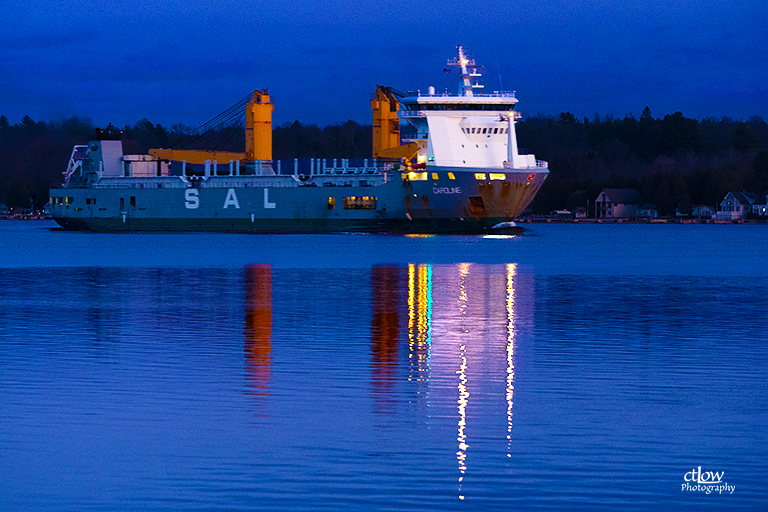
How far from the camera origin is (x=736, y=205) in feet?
438

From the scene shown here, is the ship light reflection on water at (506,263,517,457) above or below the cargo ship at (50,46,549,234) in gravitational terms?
below

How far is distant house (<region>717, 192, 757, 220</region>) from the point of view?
436 ft

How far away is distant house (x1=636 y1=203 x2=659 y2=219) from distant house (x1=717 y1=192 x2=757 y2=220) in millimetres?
8329

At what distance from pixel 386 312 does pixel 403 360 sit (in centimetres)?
753

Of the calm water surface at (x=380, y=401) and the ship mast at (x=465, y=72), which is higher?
the ship mast at (x=465, y=72)

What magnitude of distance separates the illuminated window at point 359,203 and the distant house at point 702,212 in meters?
78.8

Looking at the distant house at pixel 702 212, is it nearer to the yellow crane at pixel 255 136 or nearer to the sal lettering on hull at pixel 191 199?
the yellow crane at pixel 255 136

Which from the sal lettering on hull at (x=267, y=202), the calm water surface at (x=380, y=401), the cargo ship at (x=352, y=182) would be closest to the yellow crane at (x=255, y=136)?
the cargo ship at (x=352, y=182)

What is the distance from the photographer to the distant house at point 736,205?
436ft

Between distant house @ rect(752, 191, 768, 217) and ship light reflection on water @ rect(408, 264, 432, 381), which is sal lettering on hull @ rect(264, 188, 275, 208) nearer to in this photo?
ship light reflection on water @ rect(408, 264, 432, 381)

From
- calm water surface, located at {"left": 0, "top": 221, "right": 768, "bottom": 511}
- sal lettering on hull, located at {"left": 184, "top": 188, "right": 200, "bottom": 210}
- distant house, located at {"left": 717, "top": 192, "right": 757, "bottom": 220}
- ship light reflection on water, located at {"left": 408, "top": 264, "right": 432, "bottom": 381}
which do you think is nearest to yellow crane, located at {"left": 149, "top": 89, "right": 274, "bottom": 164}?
sal lettering on hull, located at {"left": 184, "top": 188, "right": 200, "bottom": 210}

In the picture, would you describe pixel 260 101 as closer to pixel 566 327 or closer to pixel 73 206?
pixel 73 206

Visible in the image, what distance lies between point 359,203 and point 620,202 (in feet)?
266

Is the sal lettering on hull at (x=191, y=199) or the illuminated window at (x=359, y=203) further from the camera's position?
the sal lettering on hull at (x=191, y=199)
